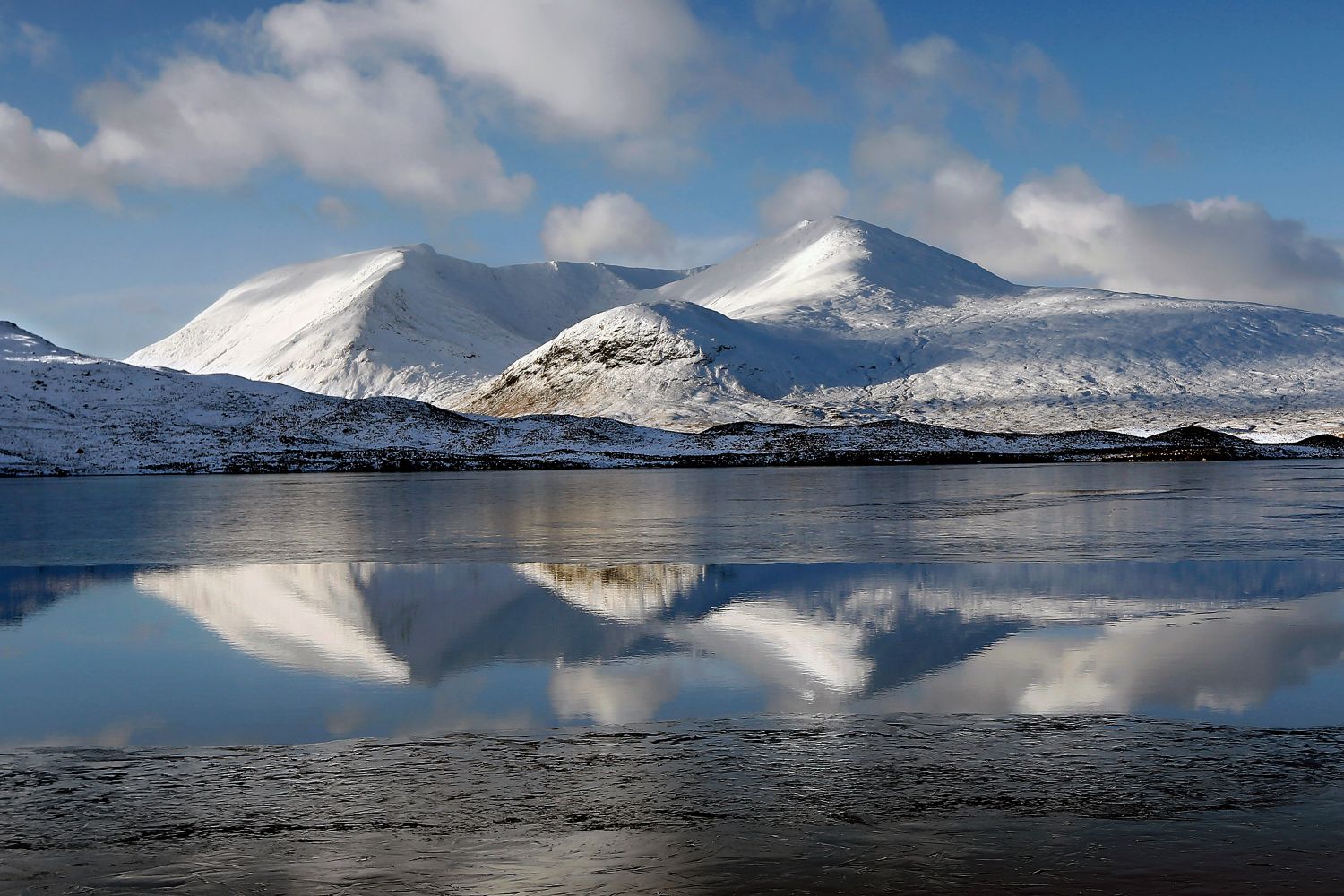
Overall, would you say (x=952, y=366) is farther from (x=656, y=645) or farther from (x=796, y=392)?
(x=656, y=645)

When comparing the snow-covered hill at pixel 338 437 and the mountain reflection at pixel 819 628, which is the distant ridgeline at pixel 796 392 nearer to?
the snow-covered hill at pixel 338 437

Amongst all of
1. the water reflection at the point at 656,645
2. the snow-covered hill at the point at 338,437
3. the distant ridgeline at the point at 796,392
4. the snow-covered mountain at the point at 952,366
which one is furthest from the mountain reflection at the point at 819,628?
the snow-covered mountain at the point at 952,366

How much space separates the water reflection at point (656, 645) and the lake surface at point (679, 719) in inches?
2.7

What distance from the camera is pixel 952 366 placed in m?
151

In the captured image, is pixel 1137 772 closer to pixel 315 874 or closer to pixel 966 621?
pixel 315 874

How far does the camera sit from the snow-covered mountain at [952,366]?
5212 inches

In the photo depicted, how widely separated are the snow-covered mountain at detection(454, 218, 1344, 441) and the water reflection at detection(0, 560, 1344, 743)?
106m

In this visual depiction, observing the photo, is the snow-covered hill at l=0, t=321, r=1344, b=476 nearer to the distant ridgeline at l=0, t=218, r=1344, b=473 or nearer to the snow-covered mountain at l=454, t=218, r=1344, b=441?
the distant ridgeline at l=0, t=218, r=1344, b=473

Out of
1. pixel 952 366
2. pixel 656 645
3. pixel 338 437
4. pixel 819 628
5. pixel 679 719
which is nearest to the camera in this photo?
pixel 679 719

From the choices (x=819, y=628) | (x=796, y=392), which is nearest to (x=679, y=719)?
(x=819, y=628)

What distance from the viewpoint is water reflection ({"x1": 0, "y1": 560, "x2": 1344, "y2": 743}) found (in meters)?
10.9

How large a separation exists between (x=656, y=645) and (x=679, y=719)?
3493 mm

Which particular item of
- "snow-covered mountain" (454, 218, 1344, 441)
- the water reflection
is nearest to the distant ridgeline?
"snow-covered mountain" (454, 218, 1344, 441)

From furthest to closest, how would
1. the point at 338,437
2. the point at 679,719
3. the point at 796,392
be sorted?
the point at 796,392
the point at 338,437
the point at 679,719
